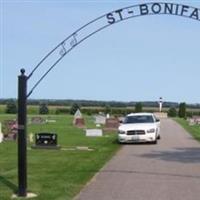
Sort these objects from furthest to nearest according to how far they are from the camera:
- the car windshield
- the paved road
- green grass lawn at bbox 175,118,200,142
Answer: green grass lawn at bbox 175,118,200,142 → the car windshield → the paved road

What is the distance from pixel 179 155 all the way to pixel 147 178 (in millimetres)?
7472

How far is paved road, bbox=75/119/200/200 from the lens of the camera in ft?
40.7

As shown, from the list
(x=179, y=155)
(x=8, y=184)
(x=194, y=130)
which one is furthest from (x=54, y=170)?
(x=194, y=130)

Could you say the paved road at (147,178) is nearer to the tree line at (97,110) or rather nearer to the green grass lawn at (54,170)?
the green grass lawn at (54,170)

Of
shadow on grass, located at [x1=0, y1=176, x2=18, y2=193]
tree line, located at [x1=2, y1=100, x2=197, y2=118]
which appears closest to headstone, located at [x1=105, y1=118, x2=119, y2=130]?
shadow on grass, located at [x1=0, y1=176, x2=18, y2=193]

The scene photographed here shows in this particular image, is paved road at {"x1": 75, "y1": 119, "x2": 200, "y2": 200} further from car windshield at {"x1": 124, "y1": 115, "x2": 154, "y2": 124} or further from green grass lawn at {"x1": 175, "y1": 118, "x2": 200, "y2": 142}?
green grass lawn at {"x1": 175, "y1": 118, "x2": 200, "y2": 142}

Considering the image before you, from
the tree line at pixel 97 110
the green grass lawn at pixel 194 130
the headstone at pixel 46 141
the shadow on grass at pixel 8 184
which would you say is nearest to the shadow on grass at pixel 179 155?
the headstone at pixel 46 141

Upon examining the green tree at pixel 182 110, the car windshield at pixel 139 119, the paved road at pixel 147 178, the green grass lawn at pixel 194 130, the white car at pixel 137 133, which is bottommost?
the paved road at pixel 147 178

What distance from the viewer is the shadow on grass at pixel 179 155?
67.3 feet

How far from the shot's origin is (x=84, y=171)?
16453mm

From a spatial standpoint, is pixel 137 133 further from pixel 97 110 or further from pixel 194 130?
pixel 97 110

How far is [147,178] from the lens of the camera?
49.6 feet

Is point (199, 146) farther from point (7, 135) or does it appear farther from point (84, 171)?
point (84, 171)

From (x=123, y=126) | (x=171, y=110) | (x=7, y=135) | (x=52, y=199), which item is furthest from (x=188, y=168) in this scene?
(x=171, y=110)
